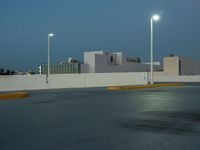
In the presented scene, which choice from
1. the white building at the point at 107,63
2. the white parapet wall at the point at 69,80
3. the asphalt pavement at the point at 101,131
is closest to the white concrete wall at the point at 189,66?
the white building at the point at 107,63

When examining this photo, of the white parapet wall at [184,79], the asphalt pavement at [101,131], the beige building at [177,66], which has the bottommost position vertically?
the asphalt pavement at [101,131]

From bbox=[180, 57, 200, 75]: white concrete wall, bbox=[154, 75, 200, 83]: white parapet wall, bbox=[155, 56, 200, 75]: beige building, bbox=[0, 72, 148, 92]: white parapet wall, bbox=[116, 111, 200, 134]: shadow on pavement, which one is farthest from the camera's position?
bbox=[180, 57, 200, 75]: white concrete wall

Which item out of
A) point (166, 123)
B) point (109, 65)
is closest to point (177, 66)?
point (109, 65)

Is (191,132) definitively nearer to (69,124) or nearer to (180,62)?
(69,124)

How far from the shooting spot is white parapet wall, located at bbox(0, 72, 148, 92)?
22.9 meters

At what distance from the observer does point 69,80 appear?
26531 millimetres

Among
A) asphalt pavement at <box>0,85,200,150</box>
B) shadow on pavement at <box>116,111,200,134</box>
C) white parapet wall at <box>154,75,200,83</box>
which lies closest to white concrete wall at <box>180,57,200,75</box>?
white parapet wall at <box>154,75,200,83</box>

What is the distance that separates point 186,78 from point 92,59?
2213 centimetres

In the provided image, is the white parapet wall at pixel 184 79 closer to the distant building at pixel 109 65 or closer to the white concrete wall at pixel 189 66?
the distant building at pixel 109 65

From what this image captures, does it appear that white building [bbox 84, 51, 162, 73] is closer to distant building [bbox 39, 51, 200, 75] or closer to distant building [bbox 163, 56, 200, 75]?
distant building [bbox 39, 51, 200, 75]

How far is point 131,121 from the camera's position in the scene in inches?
252

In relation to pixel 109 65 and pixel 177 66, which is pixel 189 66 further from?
pixel 109 65

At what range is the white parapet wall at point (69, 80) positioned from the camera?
901 inches

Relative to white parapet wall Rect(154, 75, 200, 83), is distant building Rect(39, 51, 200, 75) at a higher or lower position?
higher
